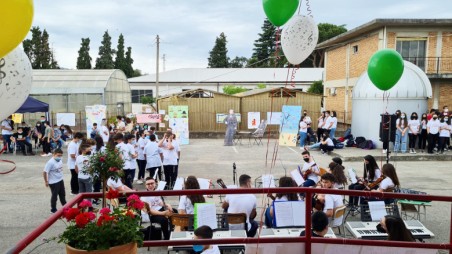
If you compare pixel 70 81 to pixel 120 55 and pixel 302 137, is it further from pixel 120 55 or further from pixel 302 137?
pixel 120 55

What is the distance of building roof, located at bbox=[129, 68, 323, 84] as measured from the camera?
159 feet

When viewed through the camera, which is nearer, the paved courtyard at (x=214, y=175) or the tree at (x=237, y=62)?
the paved courtyard at (x=214, y=175)

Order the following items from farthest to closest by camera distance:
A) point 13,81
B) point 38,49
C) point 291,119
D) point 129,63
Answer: point 129,63 → point 38,49 → point 291,119 → point 13,81

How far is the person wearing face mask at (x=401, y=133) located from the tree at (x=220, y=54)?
63508mm

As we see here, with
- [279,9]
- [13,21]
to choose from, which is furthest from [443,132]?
[13,21]

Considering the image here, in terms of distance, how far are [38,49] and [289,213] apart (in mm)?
48310

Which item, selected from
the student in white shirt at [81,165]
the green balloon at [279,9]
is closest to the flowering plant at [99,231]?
the green balloon at [279,9]

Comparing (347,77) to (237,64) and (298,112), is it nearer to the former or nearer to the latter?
(298,112)

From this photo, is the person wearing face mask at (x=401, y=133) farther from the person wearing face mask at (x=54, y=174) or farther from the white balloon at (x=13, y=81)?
the white balloon at (x=13, y=81)

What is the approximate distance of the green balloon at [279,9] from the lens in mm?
5508

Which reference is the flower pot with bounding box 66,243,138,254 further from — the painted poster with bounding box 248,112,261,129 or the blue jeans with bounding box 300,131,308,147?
the painted poster with bounding box 248,112,261,129

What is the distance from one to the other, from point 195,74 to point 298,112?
111ft

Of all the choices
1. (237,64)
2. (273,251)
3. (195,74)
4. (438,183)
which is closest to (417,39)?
(438,183)

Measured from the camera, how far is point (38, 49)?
152ft
